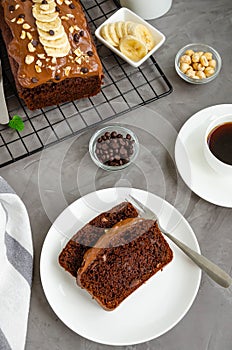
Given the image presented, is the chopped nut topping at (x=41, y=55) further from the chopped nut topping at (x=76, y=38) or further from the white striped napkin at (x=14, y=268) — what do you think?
the white striped napkin at (x=14, y=268)

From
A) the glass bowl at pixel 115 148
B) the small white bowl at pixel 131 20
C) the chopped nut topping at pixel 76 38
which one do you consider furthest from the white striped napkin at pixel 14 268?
the small white bowl at pixel 131 20

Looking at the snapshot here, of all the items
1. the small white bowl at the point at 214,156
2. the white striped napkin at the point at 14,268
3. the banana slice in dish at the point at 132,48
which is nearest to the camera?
the white striped napkin at the point at 14,268

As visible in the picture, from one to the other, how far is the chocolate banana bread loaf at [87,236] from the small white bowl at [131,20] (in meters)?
0.59

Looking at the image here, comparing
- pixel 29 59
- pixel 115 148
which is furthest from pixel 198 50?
pixel 29 59

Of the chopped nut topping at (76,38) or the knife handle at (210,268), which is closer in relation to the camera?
the knife handle at (210,268)

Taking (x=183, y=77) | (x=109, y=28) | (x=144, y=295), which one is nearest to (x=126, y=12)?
(x=109, y=28)

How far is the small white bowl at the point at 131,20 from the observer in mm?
2338

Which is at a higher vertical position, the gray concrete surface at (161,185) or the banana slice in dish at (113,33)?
the banana slice in dish at (113,33)

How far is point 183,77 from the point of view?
93.0 inches

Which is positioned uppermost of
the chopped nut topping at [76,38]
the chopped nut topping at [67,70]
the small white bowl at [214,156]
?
the chopped nut topping at [76,38]

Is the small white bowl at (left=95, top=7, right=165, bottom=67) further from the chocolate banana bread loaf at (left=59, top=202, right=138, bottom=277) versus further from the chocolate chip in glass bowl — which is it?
the chocolate banana bread loaf at (left=59, top=202, right=138, bottom=277)

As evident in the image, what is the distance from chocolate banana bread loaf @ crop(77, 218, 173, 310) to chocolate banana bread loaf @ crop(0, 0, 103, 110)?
1.83 ft

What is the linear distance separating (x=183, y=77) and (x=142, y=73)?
153 mm

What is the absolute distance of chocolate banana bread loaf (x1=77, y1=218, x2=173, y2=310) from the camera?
1970 mm
